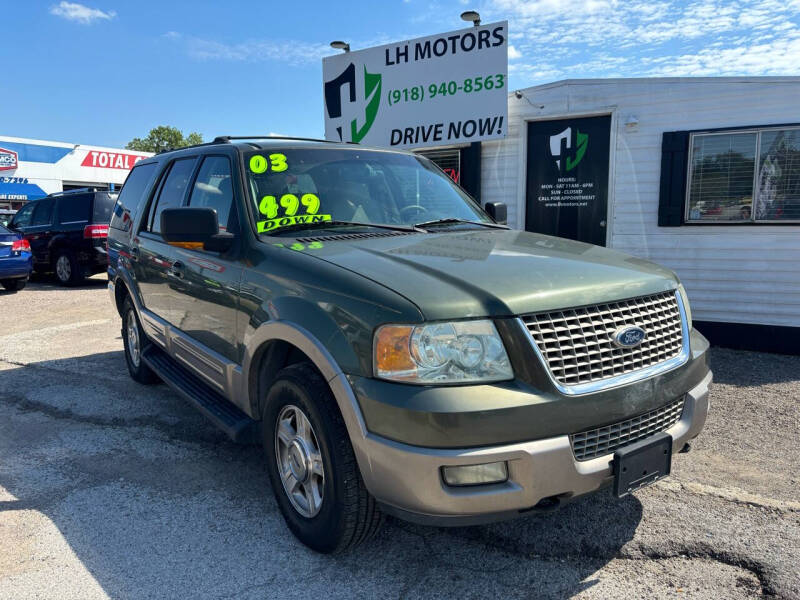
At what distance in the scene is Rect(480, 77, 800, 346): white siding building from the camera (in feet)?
21.6

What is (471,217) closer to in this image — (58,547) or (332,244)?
(332,244)

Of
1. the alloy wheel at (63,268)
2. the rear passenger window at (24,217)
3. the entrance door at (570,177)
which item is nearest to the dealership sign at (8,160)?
the rear passenger window at (24,217)

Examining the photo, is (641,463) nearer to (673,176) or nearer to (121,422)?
(121,422)

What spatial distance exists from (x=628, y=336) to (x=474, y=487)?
90cm

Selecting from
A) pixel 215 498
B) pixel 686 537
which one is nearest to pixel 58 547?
pixel 215 498

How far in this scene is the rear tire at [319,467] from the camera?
2459 millimetres

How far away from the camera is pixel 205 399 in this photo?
377 cm

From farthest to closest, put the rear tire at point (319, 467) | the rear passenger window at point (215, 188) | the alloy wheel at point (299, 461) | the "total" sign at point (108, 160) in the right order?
the "total" sign at point (108, 160) < the rear passenger window at point (215, 188) < the alloy wheel at point (299, 461) < the rear tire at point (319, 467)

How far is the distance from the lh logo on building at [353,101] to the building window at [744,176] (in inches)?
180

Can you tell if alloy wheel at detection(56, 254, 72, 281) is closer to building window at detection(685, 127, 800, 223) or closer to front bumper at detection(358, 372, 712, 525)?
building window at detection(685, 127, 800, 223)

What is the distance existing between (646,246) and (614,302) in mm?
5258

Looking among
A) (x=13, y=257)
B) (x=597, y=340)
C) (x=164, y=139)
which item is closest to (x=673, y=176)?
(x=597, y=340)

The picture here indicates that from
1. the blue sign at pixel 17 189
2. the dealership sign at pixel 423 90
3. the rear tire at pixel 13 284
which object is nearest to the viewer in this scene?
the dealership sign at pixel 423 90

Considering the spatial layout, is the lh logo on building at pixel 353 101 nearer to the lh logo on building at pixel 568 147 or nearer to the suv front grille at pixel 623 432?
the lh logo on building at pixel 568 147
